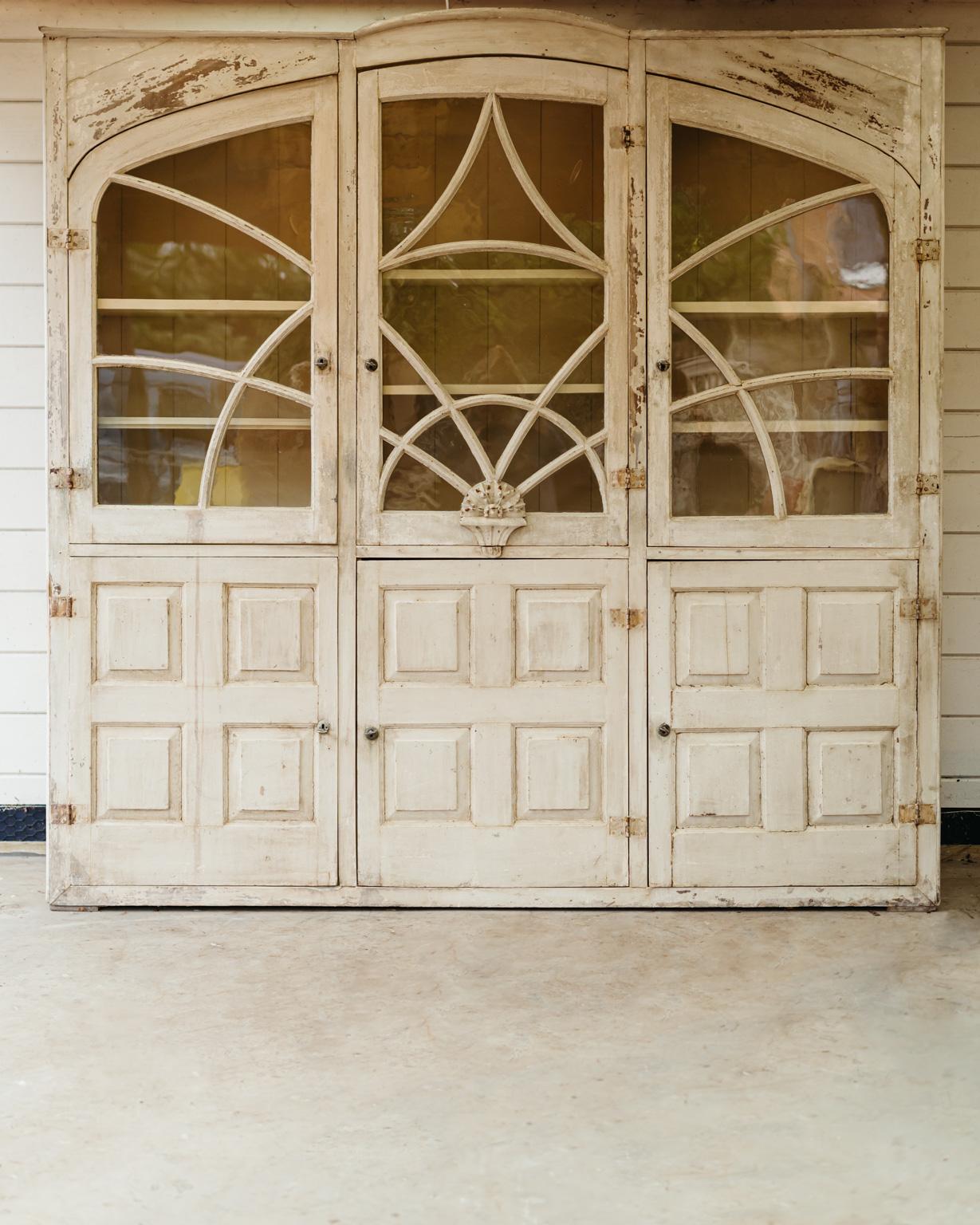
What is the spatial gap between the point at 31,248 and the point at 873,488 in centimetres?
281

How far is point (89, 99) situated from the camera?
124 inches

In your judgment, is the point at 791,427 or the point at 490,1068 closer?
the point at 490,1068

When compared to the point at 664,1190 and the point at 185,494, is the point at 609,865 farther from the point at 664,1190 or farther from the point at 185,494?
the point at 185,494

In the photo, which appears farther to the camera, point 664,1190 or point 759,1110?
point 759,1110

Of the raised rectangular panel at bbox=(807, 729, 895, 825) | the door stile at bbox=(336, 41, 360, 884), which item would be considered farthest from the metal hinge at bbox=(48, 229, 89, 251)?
the raised rectangular panel at bbox=(807, 729, 895, 825)

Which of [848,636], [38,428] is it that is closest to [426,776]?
[848,636]

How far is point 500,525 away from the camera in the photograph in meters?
3.18

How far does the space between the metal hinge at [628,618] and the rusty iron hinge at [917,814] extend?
91 cm

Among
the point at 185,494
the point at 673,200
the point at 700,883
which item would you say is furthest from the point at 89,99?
the point at 700,883

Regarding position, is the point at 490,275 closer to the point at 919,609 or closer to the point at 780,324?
the point at 780,324

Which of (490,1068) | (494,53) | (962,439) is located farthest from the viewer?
(962,439)

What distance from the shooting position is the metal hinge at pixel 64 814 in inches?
126

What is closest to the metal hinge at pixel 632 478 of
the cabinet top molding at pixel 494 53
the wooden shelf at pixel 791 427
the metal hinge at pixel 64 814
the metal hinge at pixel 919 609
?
the wooden shelf at pixel 791 427

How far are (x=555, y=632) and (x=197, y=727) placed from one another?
1.06 meters
